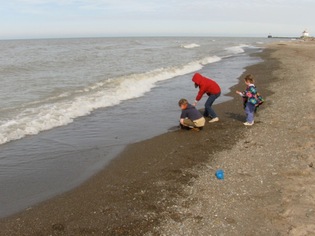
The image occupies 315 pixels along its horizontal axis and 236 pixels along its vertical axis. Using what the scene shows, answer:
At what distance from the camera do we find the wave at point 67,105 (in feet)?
30.6

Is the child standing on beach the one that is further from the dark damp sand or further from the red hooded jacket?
the red hooded jacket

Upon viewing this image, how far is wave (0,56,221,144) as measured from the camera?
9.34 metres

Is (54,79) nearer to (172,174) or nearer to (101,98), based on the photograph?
(101,98)

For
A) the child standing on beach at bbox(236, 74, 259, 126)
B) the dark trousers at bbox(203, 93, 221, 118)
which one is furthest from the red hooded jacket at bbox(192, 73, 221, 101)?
the child standing on beach at bbox(236, 74, 259, 126)

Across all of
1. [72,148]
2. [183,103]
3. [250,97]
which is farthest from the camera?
[250,97]

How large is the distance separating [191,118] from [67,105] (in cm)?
536

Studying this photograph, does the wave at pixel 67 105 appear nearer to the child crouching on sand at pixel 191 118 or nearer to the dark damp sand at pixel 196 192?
the dark damp sand at pixel 196 192

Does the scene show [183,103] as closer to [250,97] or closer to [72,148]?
[250,97]

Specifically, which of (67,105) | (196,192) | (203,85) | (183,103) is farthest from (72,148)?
(67,105)

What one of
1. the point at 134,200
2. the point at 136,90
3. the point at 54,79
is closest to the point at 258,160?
the point at 134,200

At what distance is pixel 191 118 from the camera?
29.0 ft

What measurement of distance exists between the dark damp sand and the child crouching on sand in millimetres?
322

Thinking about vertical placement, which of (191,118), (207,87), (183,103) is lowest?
(191,118)

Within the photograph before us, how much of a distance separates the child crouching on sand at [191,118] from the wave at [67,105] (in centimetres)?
365
